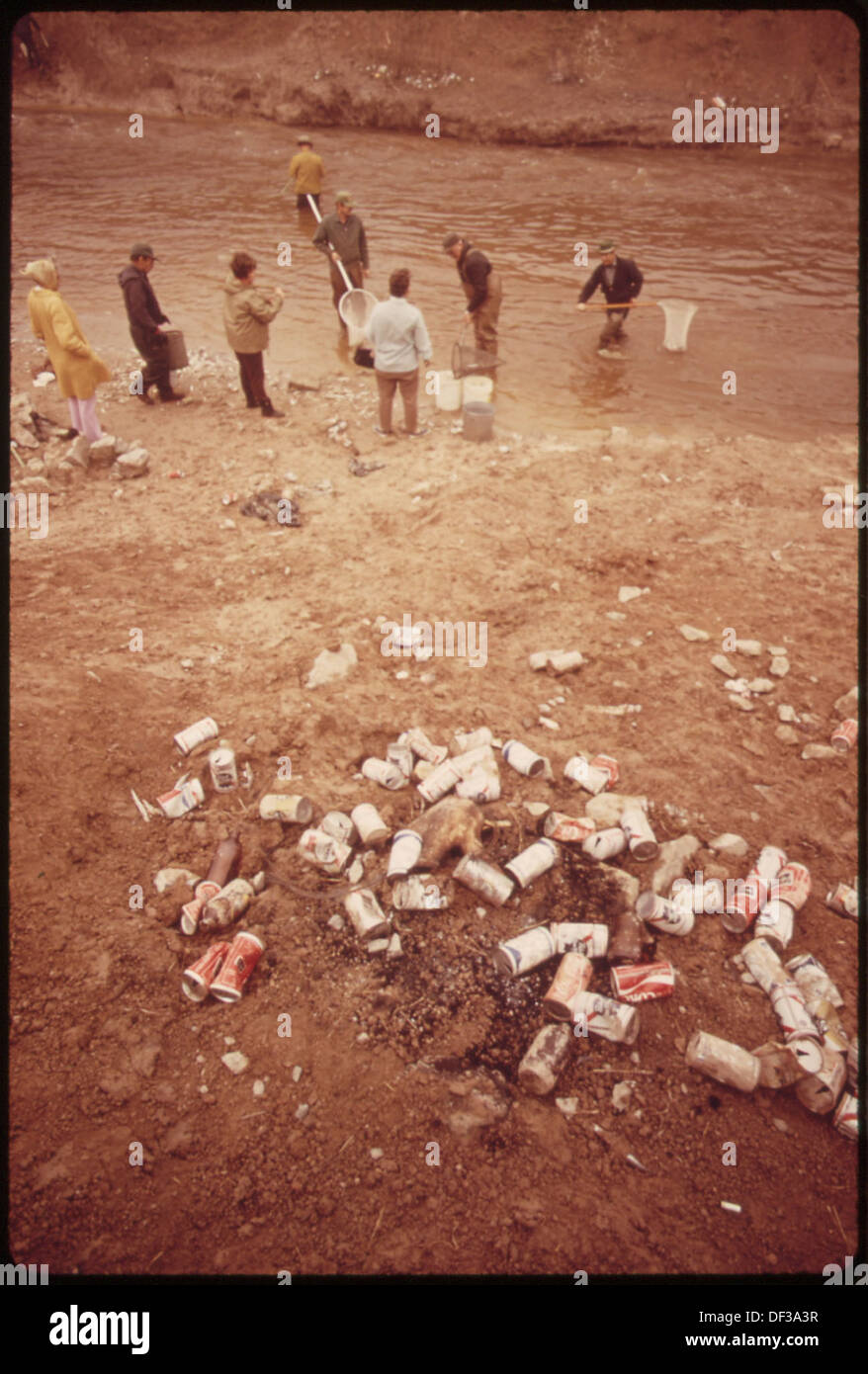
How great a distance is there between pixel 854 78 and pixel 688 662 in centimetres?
1971

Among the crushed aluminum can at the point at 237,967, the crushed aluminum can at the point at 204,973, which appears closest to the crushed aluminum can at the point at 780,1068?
the crushed aluminum can at the point at 237,967

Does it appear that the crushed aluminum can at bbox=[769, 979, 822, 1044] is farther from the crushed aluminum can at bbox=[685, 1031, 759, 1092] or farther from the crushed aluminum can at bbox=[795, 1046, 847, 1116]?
the crushed aluminum can at bbox=[685, 1031, 759, 1092]

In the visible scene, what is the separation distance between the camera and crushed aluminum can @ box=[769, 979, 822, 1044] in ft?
9.80

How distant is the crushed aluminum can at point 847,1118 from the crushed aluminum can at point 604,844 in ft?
4.39

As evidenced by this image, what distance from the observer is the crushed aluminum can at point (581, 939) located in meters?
3.25

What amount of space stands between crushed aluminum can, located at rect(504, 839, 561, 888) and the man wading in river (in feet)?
21.7

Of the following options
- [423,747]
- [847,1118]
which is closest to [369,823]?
[423,747]

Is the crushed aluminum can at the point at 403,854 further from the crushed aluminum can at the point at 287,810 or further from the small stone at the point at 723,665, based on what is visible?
the small stone at the point at 723,665

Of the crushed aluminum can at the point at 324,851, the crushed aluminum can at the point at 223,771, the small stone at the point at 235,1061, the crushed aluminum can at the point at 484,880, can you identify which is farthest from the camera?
the crushed aluminum can at the point at 223,771

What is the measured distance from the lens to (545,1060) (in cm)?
291

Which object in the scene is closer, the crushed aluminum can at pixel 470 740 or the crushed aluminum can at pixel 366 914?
the crushed aluminum can at pixel 366 914

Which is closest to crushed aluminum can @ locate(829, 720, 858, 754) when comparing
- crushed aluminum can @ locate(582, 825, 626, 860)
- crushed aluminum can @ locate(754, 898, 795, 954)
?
crushed aluminum can @ locate(754, 898, 795, 954)

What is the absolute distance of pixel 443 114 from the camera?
17.0 meters

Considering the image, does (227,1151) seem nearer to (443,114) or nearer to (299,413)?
(299,413)
